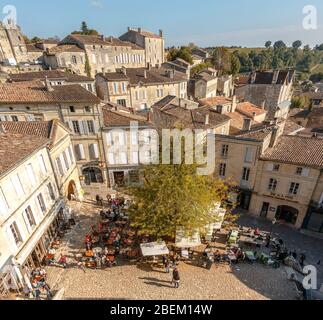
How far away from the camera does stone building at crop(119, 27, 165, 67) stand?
66.6 metres

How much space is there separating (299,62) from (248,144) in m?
137

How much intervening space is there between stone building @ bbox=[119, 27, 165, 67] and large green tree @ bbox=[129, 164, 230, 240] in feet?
191

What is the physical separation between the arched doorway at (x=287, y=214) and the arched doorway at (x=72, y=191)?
22587 millimetres

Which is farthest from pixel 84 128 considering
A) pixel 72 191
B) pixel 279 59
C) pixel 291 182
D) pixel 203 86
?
pixel 279 59

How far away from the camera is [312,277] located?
56.9 ft

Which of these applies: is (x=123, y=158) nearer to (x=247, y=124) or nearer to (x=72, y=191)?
(x=72, y=191)

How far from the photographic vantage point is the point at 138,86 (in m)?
43.2

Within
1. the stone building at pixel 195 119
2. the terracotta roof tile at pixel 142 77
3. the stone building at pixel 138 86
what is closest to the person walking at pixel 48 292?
the stone building at pixel 195 119

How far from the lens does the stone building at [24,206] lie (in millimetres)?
13797

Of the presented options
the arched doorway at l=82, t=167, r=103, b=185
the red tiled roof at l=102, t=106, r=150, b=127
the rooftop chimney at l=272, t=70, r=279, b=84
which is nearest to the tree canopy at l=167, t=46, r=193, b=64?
the rooftop chimney at l=272, t=70, r=279, b=84

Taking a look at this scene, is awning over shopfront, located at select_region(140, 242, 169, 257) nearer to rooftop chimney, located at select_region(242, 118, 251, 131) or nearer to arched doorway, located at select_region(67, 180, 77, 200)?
arched doorway, located at select_region(67, 180, 77, 200)

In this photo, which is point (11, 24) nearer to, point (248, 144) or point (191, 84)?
point (191, 84)

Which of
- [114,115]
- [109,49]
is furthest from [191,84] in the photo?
[114,115]

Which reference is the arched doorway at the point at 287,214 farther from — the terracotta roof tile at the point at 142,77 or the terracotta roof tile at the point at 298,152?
the terracotta roof tile at the point at 142,77
